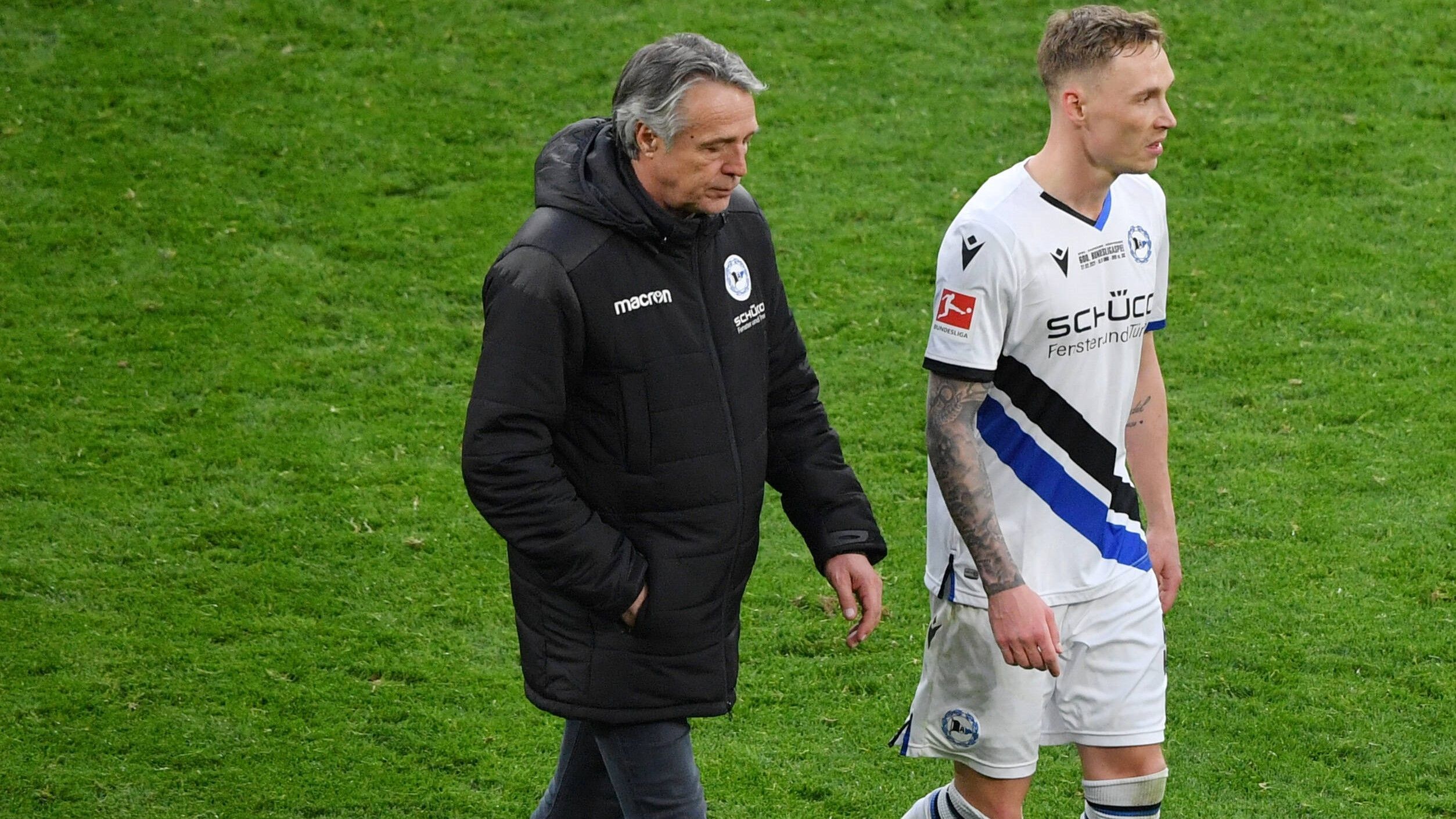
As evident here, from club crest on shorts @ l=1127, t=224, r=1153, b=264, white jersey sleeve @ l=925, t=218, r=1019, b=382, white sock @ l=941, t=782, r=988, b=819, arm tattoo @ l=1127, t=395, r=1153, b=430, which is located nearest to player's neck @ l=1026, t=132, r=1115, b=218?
club crest on shorts @ l=1127, t=224, r=1153, b=264

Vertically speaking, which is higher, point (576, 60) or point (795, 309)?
point (576, 60)

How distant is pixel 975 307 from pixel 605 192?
2.77 feet

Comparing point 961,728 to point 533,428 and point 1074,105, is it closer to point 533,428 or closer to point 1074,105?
point 533,428

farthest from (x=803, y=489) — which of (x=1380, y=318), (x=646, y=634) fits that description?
(x=1380, y=318)

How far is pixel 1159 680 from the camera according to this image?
12.7 ft

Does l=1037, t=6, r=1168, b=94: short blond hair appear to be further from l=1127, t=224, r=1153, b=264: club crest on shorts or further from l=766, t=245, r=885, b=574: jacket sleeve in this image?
l=766, t=245, r=885, b=574: jacket sleeve

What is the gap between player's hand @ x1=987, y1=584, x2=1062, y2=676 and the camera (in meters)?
3.56

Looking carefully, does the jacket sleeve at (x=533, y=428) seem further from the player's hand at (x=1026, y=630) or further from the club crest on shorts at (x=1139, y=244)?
the club crest on shorts at (x=1139, y=244)

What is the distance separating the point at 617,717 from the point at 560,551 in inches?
15.7

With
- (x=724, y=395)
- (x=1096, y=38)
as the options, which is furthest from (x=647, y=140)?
(x=1096, y=38)

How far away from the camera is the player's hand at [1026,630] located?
11.7 feet

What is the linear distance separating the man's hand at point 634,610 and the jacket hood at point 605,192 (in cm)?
72

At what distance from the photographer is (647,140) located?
3.35 metres

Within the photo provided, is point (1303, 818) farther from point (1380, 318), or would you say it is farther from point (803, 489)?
point (1380, 318)
